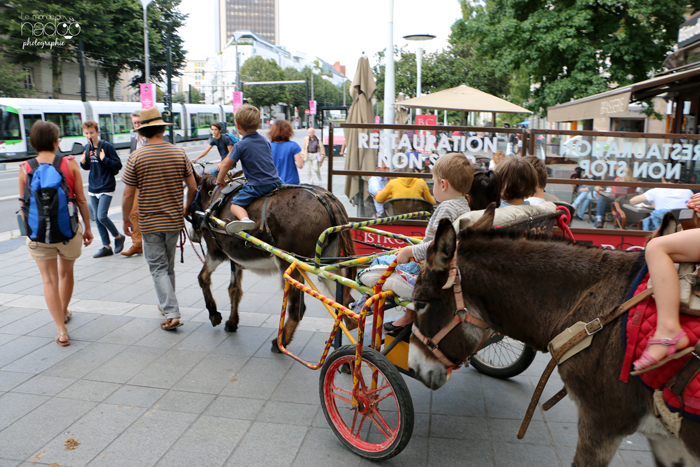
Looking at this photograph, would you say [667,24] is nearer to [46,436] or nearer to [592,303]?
[592,303]

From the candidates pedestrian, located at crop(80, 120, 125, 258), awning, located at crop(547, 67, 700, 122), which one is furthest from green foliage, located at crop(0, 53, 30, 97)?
awning, located at crop(547, 67, 700, 122)

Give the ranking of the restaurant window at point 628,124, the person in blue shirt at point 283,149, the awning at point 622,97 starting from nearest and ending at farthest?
the person in blue shirt at point 283,149 → the awning at point 622,97 → the restaurant window at point 628,124

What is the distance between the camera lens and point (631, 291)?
6.61 feet

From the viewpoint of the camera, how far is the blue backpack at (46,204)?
4559mm

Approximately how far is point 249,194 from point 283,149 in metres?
2.53

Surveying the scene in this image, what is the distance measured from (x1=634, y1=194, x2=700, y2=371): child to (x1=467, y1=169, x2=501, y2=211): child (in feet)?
5.65

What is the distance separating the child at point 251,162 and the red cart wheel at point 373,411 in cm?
186

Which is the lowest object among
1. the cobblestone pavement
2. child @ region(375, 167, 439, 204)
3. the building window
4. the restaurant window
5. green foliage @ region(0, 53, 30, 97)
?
the cobblestone pavement

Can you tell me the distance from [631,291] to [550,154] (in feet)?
15.3

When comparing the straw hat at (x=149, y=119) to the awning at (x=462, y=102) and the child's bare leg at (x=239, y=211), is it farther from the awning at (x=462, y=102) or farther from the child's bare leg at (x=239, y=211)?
the awning at (x=462, y=102)

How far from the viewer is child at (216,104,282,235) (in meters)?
4.64

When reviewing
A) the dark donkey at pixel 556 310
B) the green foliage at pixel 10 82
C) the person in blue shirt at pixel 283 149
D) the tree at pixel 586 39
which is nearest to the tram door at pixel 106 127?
the green foliage at pixel 10 82

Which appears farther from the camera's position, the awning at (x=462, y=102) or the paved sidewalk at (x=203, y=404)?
the awning at (x=462, y=102)

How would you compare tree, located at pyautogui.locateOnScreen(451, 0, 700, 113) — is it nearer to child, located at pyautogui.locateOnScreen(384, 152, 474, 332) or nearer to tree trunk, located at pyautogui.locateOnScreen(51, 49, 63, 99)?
child, located at pyautogui.locateOnScreen(384, 152, 474, 332)
